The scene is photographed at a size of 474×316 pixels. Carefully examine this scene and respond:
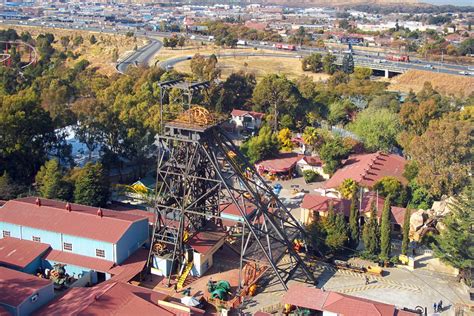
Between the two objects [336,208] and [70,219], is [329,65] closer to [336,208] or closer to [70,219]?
[336,208]

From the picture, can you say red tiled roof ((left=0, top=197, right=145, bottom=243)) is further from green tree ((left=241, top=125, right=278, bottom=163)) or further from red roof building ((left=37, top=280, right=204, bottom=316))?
green tree ((left=241, top=125, right=278, bottom=163))

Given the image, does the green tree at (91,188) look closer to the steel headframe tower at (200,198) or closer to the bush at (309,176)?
the steel headframe tower at (200,198)

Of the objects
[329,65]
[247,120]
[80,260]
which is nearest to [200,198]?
[80,260]

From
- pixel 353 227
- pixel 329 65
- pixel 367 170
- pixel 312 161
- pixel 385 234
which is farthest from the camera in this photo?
pixel 329 65

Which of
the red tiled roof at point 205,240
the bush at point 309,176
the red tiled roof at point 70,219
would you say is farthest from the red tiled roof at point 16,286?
the bush at point 309,176

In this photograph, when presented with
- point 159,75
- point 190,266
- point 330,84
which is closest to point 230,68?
point 330,84

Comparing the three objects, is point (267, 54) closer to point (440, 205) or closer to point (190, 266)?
point (440, 205)
